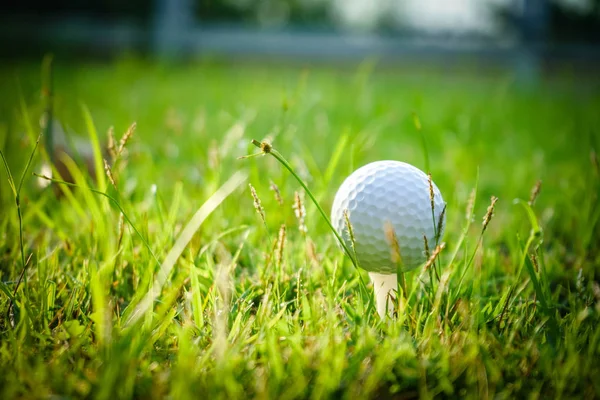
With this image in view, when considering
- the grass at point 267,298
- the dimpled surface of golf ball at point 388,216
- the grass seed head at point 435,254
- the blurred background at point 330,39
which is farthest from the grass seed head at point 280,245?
the blurred background at point 330,39

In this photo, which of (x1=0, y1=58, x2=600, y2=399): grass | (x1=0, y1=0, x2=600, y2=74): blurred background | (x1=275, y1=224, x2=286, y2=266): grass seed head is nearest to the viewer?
(x1=0, y1=58, x2=600, y2=399): grass

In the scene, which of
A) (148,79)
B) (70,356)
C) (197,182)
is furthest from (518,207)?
(148,79)

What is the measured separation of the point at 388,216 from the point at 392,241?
108 mm

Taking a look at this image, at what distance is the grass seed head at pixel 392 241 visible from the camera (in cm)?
96

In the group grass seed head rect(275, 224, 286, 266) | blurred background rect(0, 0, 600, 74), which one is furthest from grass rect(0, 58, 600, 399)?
blurred background rect(0, 0, 600, 74)

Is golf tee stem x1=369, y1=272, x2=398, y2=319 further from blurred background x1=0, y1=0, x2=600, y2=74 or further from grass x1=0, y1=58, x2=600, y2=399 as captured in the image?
blurred background x1=0, y1=0, x2=600, y2=74

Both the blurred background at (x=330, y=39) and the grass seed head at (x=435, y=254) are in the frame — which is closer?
the grass seed head at (x=435, y=254)

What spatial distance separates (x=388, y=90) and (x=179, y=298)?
4.45m

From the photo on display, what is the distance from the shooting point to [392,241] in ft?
3.20

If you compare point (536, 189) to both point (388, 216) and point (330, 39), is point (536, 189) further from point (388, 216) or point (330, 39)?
point (330, 39)

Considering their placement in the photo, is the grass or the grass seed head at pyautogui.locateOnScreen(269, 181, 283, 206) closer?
the grass

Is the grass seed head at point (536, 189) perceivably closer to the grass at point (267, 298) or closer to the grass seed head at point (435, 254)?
the grass at point (267, 298)

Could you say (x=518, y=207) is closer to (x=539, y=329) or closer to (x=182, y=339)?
(x=539, y=329)

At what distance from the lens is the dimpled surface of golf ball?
3.49 feet
